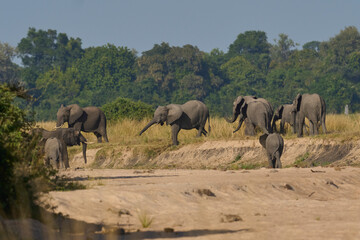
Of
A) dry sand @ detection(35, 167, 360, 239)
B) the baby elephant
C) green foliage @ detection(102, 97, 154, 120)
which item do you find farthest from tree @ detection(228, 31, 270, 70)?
dry sand @ detection(35, 167, 360, 239)

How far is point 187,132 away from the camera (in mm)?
32031

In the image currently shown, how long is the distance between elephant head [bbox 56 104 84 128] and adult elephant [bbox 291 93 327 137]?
9724 millimetres

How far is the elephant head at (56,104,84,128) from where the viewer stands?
32.1 metres

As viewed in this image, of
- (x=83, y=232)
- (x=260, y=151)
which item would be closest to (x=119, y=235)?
(x=83, y=232)

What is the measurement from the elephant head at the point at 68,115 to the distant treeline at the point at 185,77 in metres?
42.6

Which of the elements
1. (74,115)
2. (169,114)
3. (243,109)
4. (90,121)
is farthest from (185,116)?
(74,115)

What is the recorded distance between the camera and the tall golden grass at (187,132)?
2767cm

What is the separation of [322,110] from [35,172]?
51.9ft

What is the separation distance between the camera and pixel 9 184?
9891 mm

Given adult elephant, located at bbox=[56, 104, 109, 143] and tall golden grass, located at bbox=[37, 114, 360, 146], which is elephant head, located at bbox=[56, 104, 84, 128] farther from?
tall golden grass, located at bbox=[37, 114, 360, 146]

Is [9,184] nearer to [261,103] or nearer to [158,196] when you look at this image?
[158,196]

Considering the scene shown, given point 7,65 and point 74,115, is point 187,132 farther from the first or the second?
point 7,65

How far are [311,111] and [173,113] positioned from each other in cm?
576

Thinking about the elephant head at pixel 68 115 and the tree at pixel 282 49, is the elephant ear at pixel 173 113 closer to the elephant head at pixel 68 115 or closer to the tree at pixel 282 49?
the elephant head at pixel 68 115
